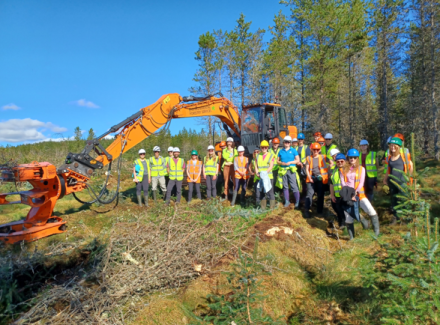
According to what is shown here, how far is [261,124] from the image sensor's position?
30.8ft

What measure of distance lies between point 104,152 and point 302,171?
526 centimetres

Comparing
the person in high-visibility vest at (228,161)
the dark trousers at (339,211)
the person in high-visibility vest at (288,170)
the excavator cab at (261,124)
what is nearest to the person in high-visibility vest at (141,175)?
the person in high-visibility vest at (228,161)

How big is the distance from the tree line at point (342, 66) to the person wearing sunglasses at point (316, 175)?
8.70 m

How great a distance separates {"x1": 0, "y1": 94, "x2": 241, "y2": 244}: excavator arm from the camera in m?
5.22

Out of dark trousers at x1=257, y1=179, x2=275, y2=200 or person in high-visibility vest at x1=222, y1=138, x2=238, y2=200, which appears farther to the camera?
person in high-visibility vest at x1=222, y1=138, x2=238, y2=200

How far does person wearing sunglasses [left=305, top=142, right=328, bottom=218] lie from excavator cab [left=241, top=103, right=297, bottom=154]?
2455 millimetres

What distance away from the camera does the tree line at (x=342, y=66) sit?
47.9ft

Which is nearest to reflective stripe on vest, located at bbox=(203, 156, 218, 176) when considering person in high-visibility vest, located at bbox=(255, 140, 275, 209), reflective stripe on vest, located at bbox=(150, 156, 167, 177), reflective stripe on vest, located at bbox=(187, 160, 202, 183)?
reflective stripe on vest, located at bbox=(187, 160, 202, 183)

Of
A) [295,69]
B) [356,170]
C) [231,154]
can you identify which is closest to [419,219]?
[356,170]

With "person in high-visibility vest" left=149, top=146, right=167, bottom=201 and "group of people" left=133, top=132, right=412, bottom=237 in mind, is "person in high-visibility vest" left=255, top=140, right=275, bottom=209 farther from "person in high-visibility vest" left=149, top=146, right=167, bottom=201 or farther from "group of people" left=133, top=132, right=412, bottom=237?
"person in high-visibility vest" left=149, top=146, right=167, bottom=201

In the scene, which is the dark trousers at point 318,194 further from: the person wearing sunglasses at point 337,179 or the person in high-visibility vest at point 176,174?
the person in high-visibility vest at point 176,174

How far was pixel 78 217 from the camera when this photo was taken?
7.28m

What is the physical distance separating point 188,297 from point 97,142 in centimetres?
420

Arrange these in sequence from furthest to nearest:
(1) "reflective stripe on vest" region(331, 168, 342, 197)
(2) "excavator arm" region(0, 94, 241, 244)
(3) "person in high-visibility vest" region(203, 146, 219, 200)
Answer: (3) "person in high-visibility vest" region(203, 146, 219, 200)
(1) "reflective stripe on vest" region(331, 168, 342, 197)
(2) "excavator arm" region(0, 94, 241, 244)
